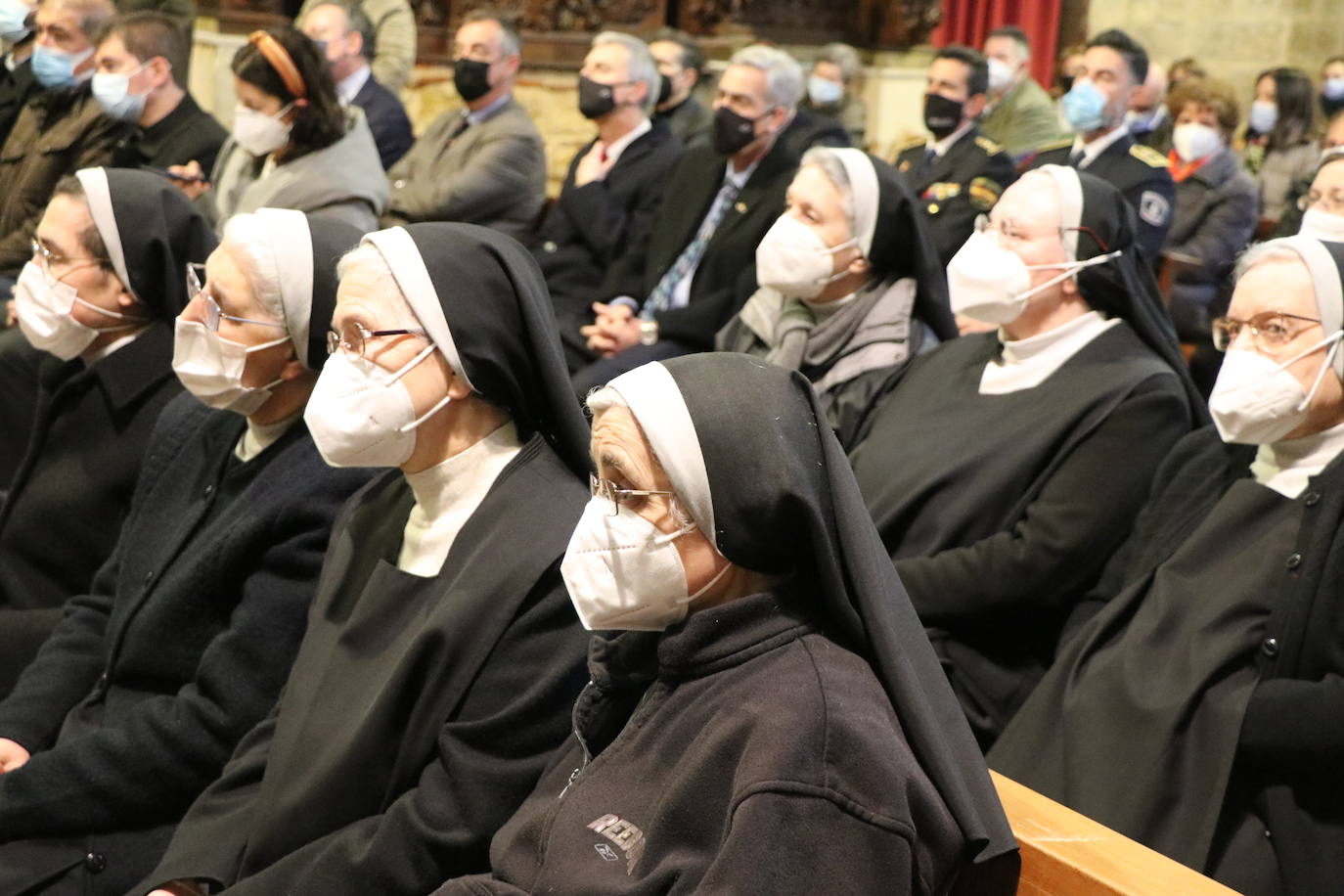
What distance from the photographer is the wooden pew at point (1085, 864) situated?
71.9 inches

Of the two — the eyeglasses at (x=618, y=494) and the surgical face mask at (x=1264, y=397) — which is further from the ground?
the eyeglasses at (x=618, y=494)

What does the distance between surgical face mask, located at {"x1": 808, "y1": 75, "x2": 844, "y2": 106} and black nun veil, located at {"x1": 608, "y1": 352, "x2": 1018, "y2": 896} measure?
→ 7631mm

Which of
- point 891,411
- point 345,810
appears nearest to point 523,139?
point 891,411

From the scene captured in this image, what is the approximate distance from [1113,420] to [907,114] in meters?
7.48

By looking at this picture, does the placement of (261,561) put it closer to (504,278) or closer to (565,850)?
(504,278)

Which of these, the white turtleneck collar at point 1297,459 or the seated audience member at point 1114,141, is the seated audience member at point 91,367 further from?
the seated audience member at point 1114,141

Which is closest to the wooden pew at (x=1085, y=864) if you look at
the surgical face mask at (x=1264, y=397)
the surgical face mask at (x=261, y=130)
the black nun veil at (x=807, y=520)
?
the black nun veil at (x=807, y=520)

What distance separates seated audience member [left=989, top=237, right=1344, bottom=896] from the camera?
9.01ft

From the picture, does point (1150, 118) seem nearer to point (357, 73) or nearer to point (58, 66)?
point (357, 73)

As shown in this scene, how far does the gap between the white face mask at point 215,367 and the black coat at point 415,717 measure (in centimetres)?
56

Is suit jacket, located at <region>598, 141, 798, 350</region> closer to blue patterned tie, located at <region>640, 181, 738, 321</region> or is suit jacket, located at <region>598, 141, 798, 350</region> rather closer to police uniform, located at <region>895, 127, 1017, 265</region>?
blue patterned tie, located at <region>640, 181, 738, 321</region>

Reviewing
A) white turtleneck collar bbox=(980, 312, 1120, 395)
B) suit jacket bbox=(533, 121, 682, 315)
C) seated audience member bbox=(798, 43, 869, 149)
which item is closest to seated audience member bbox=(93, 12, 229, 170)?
suit jacket bbox=(533, 121, 682, 315)

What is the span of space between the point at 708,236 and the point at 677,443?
13.4 ft

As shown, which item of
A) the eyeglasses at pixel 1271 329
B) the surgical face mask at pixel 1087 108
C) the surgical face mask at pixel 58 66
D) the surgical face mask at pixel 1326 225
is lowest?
the surgical face mask at pixel 1087 108
